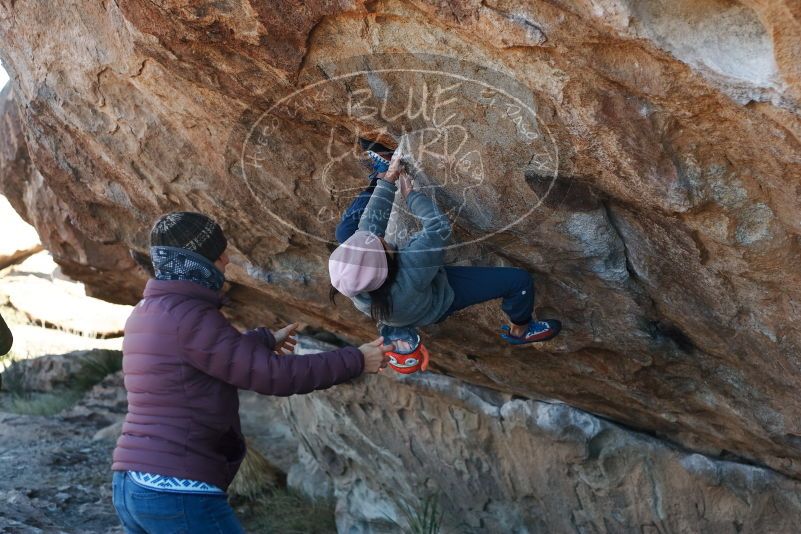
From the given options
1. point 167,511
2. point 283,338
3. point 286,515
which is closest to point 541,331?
point 283,338

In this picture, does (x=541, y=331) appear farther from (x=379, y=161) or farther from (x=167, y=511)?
(x=167, y=511)

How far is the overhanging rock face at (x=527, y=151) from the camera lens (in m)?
2.67

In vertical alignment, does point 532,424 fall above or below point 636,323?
below

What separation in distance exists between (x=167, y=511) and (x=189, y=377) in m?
0.41

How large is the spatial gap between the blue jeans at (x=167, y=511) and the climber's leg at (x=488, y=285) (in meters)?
1.22

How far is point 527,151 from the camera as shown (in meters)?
3.18

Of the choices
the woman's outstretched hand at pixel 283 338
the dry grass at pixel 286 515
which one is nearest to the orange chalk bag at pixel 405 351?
the woman's outstretched hand at pixel 283 338

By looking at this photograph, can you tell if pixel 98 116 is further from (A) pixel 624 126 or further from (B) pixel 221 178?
(A) pixel 624 126

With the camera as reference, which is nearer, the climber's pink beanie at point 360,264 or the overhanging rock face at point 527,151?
the overhanging rock face at point 527,151

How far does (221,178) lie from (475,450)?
6.88ft

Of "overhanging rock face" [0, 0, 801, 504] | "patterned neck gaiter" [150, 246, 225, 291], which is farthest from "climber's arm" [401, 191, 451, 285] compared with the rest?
"patterned neck gaiter" [150, 246, 225, 291]

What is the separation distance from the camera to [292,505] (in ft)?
21.2

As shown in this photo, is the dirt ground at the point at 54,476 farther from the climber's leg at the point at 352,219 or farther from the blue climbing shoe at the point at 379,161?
the blue climbing shoe at the point at 379,161

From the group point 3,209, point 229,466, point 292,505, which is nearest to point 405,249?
point 229,466
